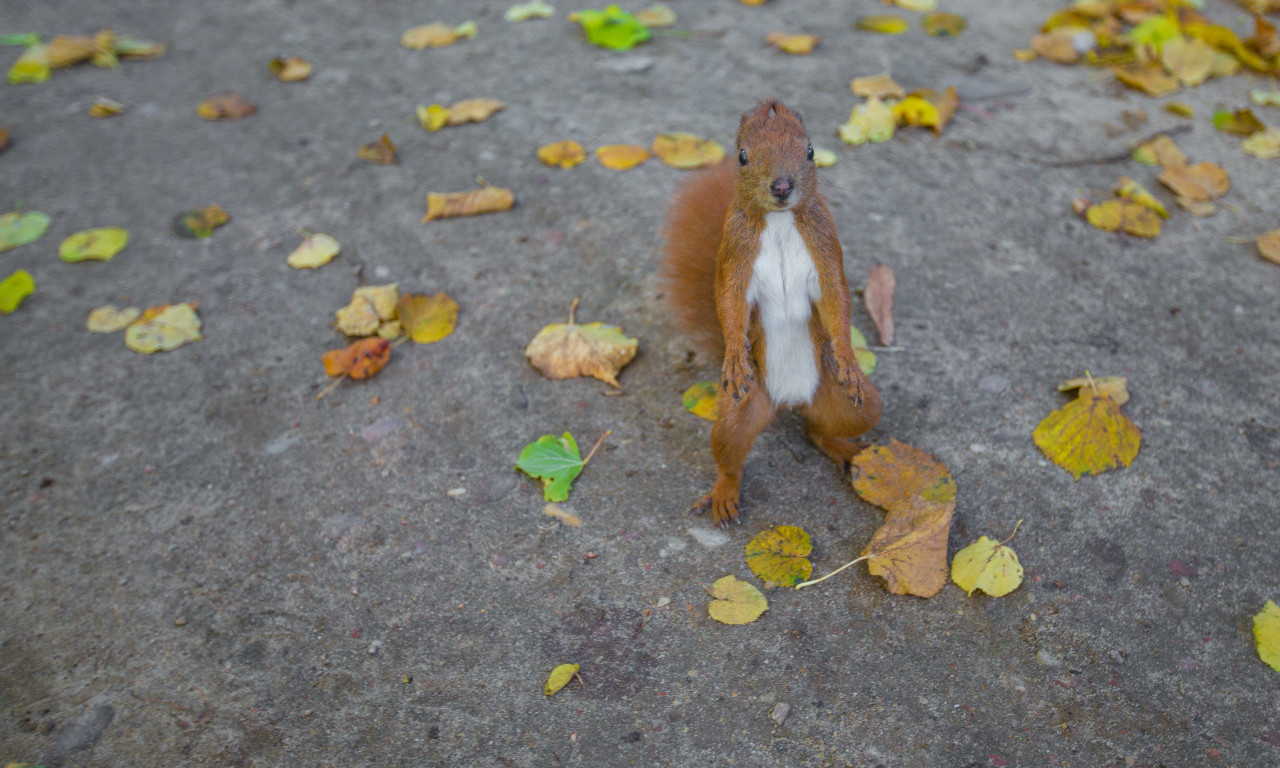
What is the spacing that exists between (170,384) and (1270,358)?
2.98 m

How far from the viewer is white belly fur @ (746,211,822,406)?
5.47 feet

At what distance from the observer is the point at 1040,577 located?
5.65ft

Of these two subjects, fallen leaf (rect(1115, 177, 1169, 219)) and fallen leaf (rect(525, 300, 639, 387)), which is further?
fallen leaf (rect(1115, 177, 1169, 219))

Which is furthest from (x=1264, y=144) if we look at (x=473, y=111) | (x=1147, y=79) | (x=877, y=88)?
(x=473, y=111)

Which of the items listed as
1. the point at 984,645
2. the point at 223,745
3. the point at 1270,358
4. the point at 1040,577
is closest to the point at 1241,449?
the point at 1270,358

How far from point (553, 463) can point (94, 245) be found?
75.1 inches

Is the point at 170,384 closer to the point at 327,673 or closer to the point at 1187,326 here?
the point at 327,673

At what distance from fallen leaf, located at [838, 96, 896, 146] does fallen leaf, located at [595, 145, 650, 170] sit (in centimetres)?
74

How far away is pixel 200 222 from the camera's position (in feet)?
9.39

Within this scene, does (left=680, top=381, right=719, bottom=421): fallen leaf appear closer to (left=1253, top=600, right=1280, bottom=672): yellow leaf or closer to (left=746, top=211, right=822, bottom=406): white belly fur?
(left=746, top=211, right=822, bottom=406): white belly fur

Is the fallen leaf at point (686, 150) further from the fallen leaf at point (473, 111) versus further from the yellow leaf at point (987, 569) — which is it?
the yellow leaf at point (987, 569)

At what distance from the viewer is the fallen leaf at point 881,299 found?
7.43ft

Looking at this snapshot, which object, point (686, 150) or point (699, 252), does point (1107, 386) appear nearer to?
point (699, 252)

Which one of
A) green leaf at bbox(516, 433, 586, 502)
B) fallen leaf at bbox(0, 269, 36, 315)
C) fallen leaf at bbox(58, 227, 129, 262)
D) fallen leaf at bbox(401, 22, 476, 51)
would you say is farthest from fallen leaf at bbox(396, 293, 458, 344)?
fallen leaf at bbox(401, 22, 476, 51)
